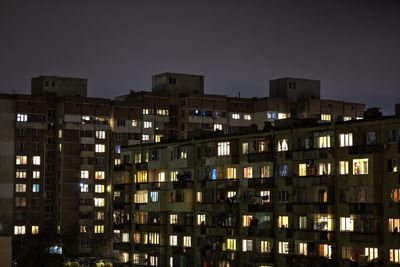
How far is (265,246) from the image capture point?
73.1 m

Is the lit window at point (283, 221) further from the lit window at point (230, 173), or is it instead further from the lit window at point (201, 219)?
the lit window at point (201, 219)

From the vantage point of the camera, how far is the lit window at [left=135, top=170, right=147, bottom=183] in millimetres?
90625

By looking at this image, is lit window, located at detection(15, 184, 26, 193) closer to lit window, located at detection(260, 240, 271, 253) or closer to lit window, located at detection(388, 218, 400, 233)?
lit window, located at detection(260, 240, 271, 253)

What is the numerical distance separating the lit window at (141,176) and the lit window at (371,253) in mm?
33629

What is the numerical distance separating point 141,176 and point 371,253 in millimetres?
35168

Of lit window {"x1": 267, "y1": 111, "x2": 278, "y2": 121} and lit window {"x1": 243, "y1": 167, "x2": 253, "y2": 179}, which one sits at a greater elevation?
lit window {"x1": 267, "y1": 111, "x2": 278, "y2": 121}

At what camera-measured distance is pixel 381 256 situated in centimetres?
6150

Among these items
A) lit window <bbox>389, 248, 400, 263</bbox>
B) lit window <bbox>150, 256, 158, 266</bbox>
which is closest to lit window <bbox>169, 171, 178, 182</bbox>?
lit window <bbox>150, 256, 158, 266</bbox>

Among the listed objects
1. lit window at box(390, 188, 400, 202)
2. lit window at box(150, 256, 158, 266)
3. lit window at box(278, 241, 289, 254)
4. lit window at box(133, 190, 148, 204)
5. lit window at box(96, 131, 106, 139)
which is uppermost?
lit window at box(96, 131, 106, 139)

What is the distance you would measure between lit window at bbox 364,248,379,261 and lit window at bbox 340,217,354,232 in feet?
7.25

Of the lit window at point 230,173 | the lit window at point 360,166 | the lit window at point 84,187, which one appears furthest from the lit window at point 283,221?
the lit window at point 84,187

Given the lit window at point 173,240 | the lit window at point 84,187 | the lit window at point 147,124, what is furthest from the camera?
the lit window at point 147,124

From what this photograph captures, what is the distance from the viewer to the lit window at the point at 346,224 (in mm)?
63881

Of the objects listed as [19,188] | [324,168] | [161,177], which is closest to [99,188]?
[19,188]
